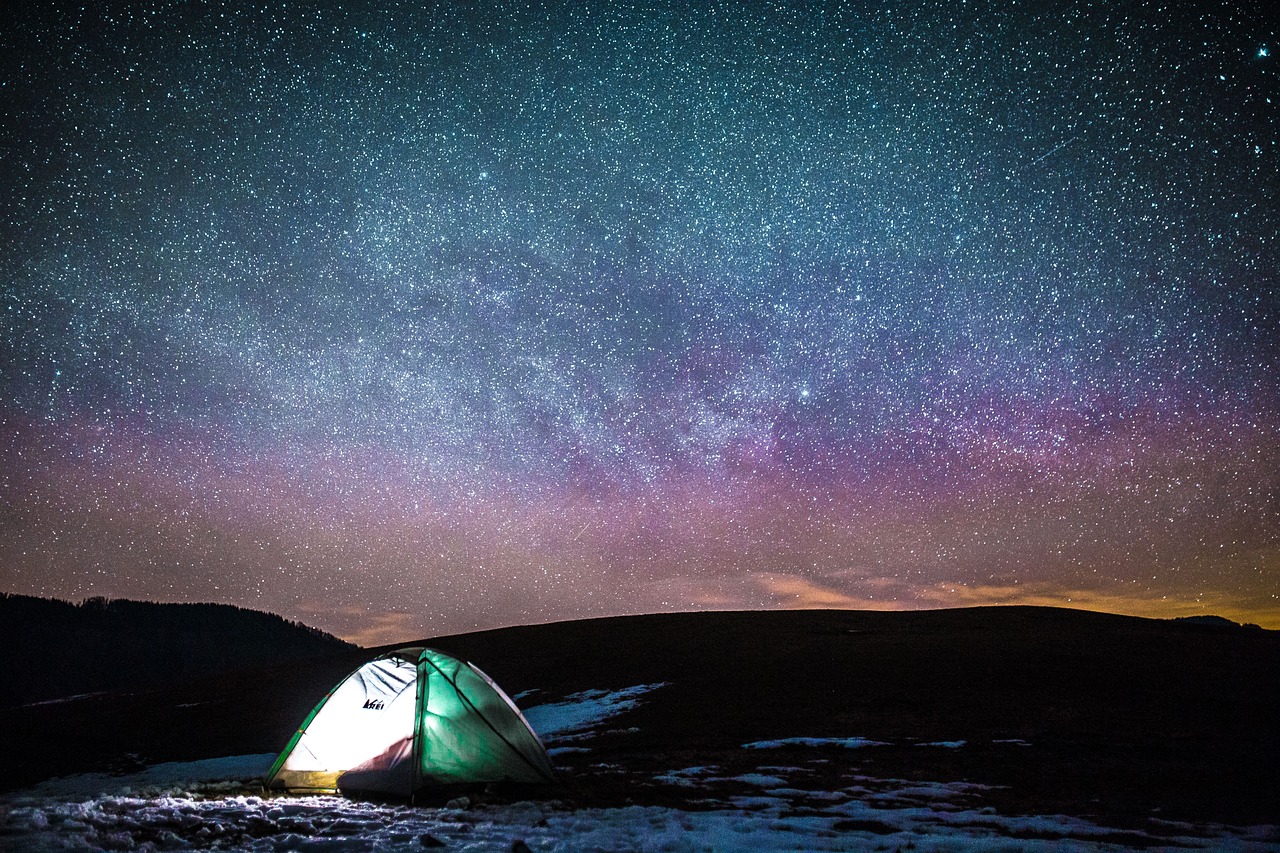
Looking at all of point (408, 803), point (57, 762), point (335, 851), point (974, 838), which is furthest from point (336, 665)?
point (974, 838)

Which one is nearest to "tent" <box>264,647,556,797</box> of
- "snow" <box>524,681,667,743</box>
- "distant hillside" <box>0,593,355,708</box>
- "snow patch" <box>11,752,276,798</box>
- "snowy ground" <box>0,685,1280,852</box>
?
"snowy ground" <box>0,685,1280,852</box>

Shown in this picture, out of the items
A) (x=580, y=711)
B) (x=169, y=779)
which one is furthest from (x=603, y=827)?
(x=580, y=711)

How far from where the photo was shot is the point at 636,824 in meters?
8.41

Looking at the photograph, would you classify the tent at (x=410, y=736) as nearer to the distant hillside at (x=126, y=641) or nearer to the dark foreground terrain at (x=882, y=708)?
the dark foreground terrain at (x=882, y=708)

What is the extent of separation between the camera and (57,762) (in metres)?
20.0

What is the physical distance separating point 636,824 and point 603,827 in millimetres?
482

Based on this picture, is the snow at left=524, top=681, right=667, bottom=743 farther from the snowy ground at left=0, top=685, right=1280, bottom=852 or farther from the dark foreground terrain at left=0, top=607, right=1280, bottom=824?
the snowy ground at left=0, top=685, right=1280, bottom=852

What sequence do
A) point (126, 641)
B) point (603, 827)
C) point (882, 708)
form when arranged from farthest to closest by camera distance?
point (126, 641), point (882, 708), point (603, 827)

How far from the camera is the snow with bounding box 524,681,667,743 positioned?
1802 centimetres

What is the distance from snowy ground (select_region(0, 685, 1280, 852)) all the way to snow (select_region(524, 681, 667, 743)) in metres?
7.06

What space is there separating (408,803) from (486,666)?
2257 cm

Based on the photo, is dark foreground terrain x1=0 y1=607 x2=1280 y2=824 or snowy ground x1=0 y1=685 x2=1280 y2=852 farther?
dark foreground terrain x1=0 y1=607 x2=1280 y2=824

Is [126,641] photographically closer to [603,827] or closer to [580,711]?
[580,711]

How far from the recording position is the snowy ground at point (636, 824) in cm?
739
